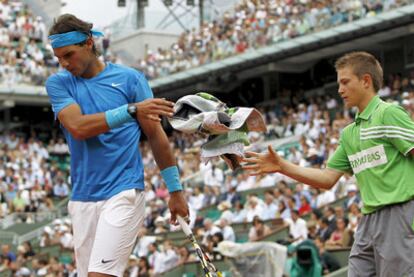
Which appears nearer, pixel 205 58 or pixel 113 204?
pixel 113 204

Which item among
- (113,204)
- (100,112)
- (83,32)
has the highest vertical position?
(83,32)

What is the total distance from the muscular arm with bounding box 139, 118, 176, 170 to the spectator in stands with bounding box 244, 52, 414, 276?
508mm

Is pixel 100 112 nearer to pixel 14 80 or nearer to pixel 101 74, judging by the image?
pixel 101 74

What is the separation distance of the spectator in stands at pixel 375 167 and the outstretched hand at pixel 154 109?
24.2 inches

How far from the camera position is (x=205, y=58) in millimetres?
31141

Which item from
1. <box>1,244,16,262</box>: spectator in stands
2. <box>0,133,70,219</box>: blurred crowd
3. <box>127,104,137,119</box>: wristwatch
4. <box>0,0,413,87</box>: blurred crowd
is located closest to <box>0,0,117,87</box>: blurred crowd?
<box>0,0,413,87</box>: blurred crowd

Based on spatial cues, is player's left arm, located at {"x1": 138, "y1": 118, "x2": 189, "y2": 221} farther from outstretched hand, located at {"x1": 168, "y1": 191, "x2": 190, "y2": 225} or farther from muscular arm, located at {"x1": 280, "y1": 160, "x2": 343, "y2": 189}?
muscular arm, located at {"x1": 280, "y1": 160, "x2": 343, "y2": 189}

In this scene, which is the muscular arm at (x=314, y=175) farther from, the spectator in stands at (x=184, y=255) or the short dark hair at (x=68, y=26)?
the spectator in stands at (x=184, y=255)

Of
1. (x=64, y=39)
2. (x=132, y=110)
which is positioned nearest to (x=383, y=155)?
(x=132, y=110)

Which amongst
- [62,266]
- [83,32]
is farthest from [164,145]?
[62,266]

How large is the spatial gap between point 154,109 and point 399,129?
1.40 meters

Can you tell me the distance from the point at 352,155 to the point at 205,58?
25.6 metres

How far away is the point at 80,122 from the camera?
537 cm

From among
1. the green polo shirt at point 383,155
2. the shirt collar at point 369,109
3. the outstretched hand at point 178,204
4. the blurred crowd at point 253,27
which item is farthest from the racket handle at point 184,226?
the blurred crowd at point 253,27
